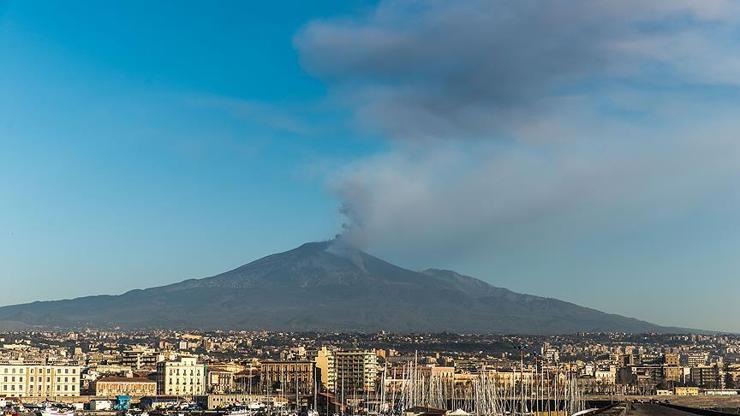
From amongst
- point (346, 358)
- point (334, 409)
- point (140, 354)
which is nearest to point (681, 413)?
point (334, 409)

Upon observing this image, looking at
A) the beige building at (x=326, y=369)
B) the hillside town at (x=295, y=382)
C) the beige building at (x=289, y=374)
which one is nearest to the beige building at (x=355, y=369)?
the hillside town at (x=295, y=382)

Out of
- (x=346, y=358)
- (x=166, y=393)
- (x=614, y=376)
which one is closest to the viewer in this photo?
(x=166, y=393)

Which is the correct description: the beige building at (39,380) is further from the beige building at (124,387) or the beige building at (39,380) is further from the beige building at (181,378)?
the beige building at (181,378)

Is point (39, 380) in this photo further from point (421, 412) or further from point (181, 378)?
point (421, 412)

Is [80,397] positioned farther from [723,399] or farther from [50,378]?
[723,399]

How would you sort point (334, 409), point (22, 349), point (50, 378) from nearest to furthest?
point (334, 409)
point (50, 378)
point (22, 349)

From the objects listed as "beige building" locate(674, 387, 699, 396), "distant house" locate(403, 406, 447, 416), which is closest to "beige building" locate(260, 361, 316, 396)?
"distant house" locate(403, 406, 447, 416)
